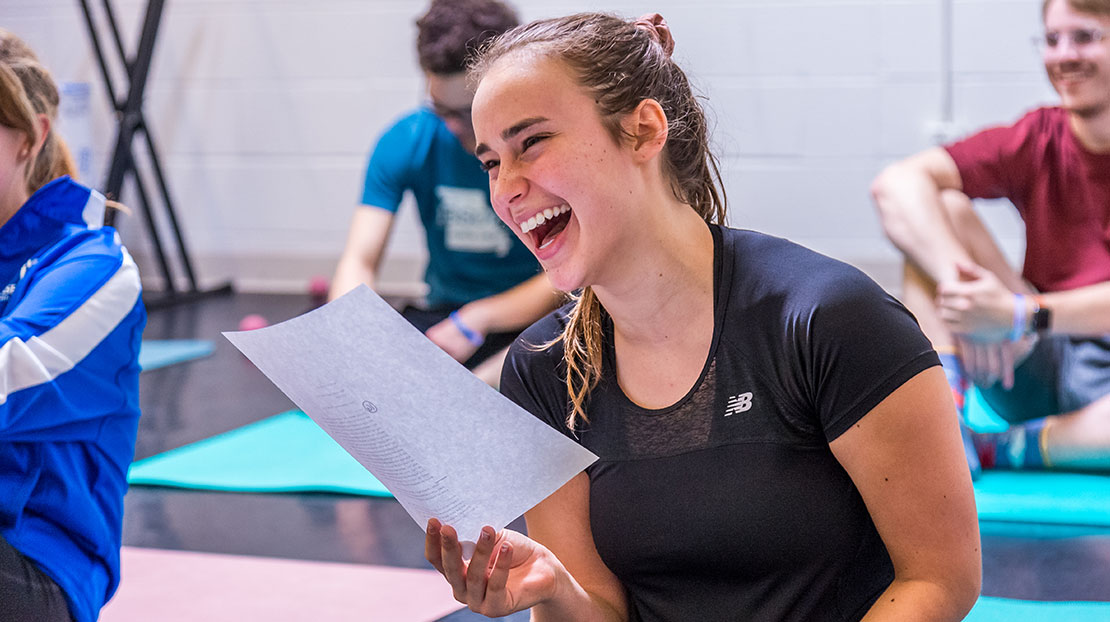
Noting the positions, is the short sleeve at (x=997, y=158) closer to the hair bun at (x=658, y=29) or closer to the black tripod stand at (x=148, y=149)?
the hair bun at (x=658, y=29)

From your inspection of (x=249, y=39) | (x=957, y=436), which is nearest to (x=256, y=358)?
(x=957, y=436)

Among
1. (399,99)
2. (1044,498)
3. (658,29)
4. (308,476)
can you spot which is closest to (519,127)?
(658,29)

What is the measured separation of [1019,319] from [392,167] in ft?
4.98

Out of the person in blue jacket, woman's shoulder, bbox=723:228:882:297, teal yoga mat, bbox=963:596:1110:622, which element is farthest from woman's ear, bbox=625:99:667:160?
teal yoga mat, bbox=963:596:1110:622

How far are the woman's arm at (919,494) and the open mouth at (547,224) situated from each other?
1.07 ft

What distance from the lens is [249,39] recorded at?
17.0 feet

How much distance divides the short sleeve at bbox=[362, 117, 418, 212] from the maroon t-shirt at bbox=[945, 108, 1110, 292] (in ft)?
4.27

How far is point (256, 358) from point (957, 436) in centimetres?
63

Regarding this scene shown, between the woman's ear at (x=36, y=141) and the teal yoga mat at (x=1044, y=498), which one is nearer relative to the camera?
the woman's ear at (x=36, y=141)

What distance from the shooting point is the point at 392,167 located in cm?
307

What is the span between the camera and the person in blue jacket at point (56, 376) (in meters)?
1.40

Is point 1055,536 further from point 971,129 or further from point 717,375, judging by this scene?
point 971,129

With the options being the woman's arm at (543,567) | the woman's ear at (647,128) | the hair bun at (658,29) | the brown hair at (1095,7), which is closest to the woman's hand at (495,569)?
the woman's arm at (543,567)

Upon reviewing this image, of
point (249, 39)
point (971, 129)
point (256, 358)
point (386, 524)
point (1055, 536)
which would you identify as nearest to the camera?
point (256, 358)
